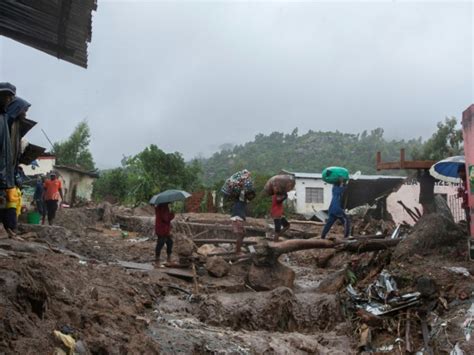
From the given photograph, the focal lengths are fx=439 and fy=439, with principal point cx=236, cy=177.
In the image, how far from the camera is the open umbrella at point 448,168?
9.32 m

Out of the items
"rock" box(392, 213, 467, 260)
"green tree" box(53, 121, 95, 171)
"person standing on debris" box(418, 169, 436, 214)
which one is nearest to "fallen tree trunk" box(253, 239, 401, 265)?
"rock" box(392, 213, 467, 260)

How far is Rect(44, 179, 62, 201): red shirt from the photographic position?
41.5 feet

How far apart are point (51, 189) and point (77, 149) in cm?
3119

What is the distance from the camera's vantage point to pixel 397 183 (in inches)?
804

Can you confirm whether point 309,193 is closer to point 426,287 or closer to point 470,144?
point 470,144

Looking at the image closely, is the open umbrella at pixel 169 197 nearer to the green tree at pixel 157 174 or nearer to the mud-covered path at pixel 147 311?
the mud-covered path at pixel 147 311

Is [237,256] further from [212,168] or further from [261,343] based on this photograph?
[212,168]

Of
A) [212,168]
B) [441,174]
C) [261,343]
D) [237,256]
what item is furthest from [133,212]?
[212,168]

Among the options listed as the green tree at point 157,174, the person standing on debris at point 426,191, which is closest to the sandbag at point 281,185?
the person standing on debris at point 426,191

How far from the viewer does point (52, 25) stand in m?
4.79

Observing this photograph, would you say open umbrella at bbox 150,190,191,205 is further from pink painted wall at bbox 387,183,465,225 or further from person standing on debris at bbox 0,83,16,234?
pink painted wall at bbox 387,183,465,225

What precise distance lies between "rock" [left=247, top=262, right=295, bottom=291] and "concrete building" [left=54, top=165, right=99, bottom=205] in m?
22.0

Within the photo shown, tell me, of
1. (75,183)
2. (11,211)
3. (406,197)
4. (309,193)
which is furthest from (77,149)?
(11,211)

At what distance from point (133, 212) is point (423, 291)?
18681mm
